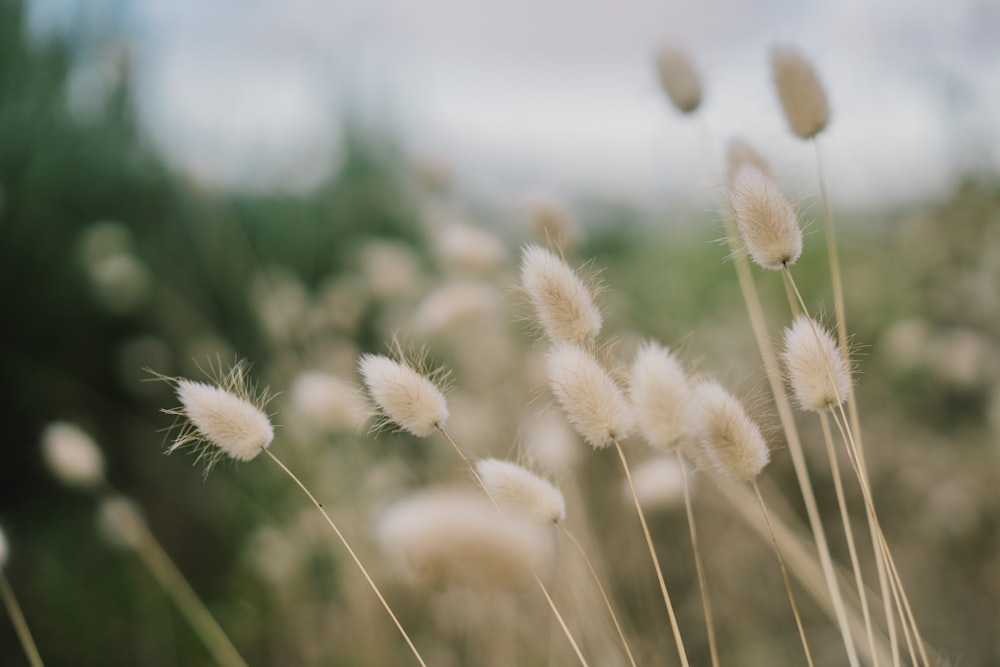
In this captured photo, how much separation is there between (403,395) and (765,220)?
1.28 feet

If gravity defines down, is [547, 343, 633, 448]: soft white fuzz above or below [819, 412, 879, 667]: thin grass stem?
above

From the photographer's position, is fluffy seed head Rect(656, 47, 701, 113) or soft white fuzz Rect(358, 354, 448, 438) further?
fluffy seed head Rect(656, 47, 701, 113)

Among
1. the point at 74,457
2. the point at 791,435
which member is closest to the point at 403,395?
the point at 791,435

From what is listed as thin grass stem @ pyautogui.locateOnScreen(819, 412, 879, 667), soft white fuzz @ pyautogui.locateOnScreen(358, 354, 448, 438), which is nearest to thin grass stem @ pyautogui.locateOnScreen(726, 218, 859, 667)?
thin grass stem @ pyautogui.locateOnScreen(819, 412, 879, 667)

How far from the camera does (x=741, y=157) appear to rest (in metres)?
0.84

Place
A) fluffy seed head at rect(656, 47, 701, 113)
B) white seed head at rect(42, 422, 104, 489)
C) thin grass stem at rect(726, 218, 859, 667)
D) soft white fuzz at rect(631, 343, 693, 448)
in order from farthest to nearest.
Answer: white seed head at rect(42, 422, 104, 489)
fluffy seed head at rect(656, 47, 701, 113)
thin grass stem at rect(726, 218, 859, 667)
soft white fuzz at rect(631, 343, 693, 448)

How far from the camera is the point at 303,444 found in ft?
6.19

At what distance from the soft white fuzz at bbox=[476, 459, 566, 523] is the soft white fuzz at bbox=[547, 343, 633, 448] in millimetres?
67

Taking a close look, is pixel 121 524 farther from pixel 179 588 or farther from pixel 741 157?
pixel 741 157

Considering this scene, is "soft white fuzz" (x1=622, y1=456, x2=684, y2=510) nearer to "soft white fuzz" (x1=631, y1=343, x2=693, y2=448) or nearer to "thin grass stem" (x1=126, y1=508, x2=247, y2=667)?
"soft white fuzz" (x1=631, y1=343, x2=693, y2=448)

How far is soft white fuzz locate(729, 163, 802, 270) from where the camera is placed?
671 millimetres

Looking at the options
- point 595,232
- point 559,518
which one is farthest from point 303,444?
point 595,232

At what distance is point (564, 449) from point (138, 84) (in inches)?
83.5

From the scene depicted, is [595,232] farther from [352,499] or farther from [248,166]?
[352,499]
